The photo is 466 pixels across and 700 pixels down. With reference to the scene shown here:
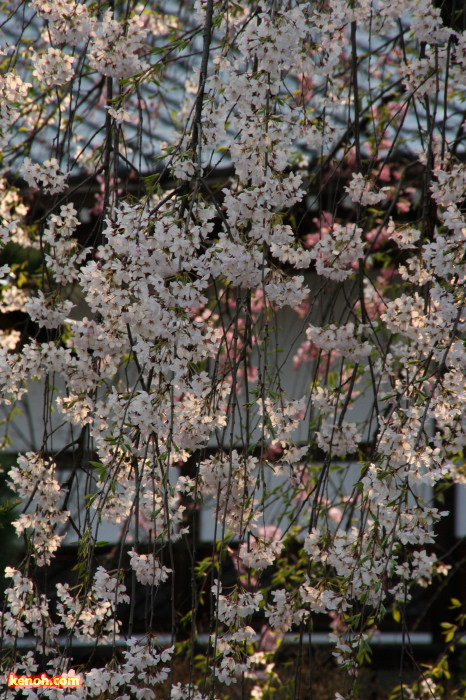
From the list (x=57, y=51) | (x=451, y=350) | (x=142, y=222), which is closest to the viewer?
(x=142, y=222)

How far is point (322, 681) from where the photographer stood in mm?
4074

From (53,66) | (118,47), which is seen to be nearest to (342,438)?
(118,47)

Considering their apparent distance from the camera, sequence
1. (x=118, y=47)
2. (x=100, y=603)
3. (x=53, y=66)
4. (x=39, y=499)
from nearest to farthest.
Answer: (x=100, y=603) < (x=118, y=47) < (x=39, y=499) < (x=53, y=66)

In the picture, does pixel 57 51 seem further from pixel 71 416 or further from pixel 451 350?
pixel 451 350

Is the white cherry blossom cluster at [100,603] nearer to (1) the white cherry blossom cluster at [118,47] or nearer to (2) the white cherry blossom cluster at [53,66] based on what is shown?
(1) the white cherry blossom cluster at [118,47]

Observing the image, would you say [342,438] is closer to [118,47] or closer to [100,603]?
[100,603]

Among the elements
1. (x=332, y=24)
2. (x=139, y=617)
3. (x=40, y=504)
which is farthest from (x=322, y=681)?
(x=332, y=24)

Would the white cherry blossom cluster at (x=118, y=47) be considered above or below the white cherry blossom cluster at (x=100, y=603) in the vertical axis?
above

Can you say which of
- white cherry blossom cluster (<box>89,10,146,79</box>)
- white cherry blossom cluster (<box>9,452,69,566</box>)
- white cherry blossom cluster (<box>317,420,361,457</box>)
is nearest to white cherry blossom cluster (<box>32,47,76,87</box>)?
white cherry blossom cluster (<box>89,10,146,79</box>)

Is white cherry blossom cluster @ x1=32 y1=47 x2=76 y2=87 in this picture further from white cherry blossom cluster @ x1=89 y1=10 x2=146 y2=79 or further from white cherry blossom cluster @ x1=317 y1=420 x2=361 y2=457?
white cherry blossom cluster @ x1=317 y1=420 x2=361 y2=457

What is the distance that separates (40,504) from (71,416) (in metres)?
0.21

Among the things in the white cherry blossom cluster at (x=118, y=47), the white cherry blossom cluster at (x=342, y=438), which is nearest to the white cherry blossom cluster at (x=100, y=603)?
the white cherry blossom cluster at (x=342, y=438)

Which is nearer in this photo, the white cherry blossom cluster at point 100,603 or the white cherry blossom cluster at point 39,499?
the white cherry blossom cluster at point 100,603

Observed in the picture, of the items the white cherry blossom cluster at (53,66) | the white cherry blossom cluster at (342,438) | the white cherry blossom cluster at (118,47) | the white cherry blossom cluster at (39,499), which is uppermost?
the white cherry blossom cluster at (53,66)
